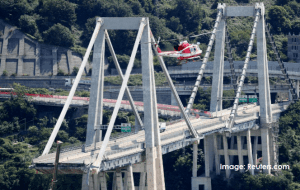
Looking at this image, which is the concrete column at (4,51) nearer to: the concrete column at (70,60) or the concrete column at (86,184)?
the concrete column at (70,60)

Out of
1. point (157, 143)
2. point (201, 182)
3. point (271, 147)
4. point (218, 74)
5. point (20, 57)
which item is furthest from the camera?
point (20, 57)

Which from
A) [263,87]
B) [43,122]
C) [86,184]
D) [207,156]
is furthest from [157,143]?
[43,122]

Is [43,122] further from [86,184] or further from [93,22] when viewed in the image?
[86,184]

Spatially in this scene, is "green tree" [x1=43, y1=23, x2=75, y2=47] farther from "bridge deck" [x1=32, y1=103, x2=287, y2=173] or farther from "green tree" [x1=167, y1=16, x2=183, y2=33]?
"bridge deck" [x1=32, y1=103, x2=287, y2=173]

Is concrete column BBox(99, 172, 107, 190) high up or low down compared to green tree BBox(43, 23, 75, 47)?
down

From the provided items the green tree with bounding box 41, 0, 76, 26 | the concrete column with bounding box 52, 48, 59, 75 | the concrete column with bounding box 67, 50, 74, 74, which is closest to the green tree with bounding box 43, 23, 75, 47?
the concrete column with bounding box 52, 48, 59, 75
